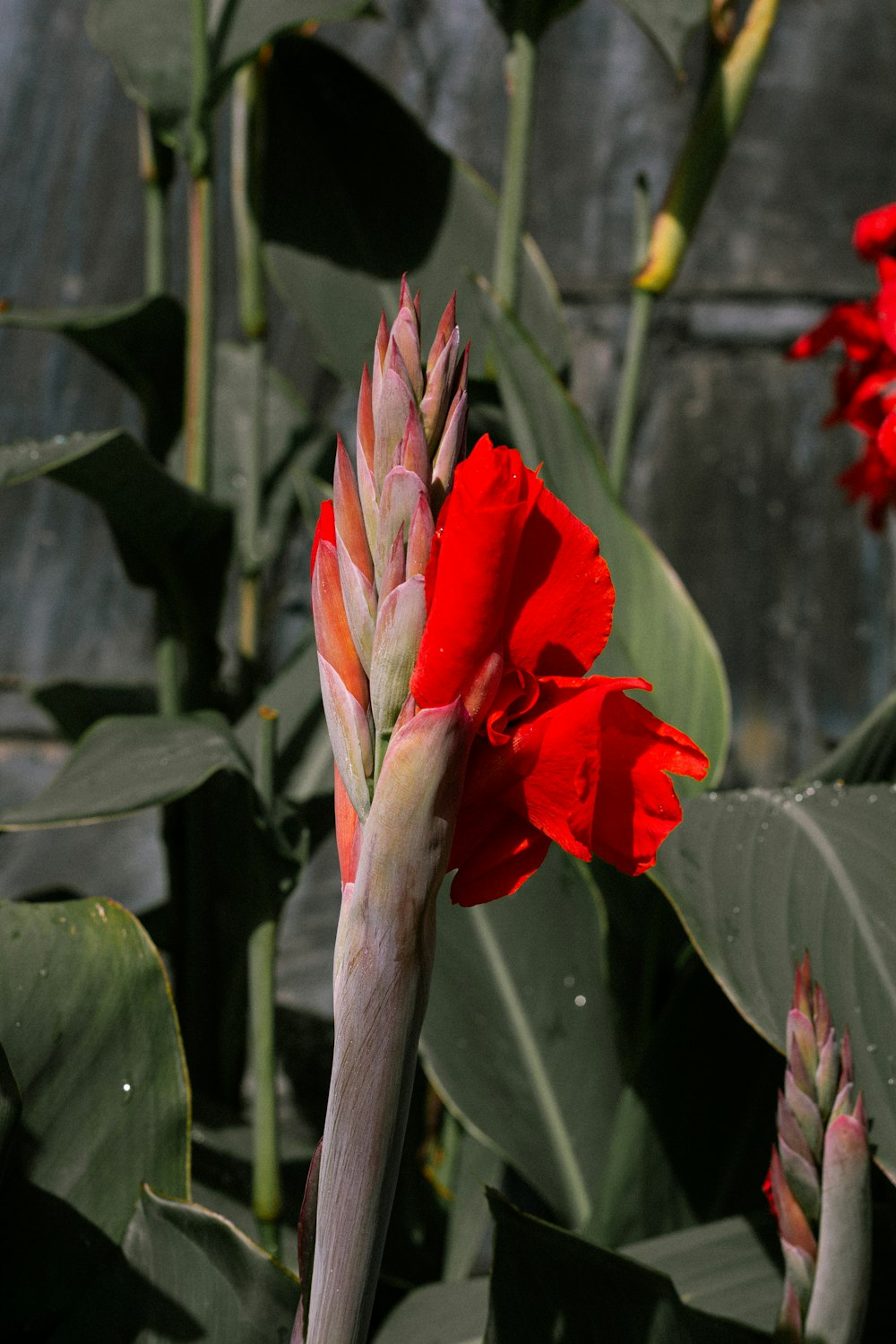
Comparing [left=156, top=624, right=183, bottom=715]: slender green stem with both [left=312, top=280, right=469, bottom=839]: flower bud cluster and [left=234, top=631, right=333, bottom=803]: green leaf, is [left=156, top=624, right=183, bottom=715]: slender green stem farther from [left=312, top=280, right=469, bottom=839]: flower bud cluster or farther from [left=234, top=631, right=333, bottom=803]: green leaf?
[left=312, top=280, right=469, bottom=839]: flower bud cluster

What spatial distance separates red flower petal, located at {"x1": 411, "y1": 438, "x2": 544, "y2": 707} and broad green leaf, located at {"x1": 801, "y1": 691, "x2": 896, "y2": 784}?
43 cm

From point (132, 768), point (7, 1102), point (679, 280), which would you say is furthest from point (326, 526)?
point (679, 280)

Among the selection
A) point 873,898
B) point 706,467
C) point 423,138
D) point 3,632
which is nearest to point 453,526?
point 873,898

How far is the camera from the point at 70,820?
512mm

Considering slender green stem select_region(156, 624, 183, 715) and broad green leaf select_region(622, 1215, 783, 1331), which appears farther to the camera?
slender green stem select_region(156, 624, 183, 715)

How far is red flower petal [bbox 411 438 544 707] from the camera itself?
21cm

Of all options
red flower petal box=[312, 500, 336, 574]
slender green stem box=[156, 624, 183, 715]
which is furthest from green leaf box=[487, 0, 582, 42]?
red flower petal box=[312, 500, 336, 574]

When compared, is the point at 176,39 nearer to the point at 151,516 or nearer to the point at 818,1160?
the point at 151,516

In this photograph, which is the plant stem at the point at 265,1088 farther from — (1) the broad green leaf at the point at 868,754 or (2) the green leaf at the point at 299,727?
(1) the broad green leaf at the point at 868,754

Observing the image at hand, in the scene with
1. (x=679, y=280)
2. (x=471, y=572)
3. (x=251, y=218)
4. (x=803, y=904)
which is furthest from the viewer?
(x=679, y=280)

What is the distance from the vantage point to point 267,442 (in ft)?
3.23

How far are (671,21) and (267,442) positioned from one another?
1.64ft

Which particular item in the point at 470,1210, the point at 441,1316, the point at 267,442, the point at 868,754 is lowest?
the point at 470,1210

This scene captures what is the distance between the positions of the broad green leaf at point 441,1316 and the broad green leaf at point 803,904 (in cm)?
18
